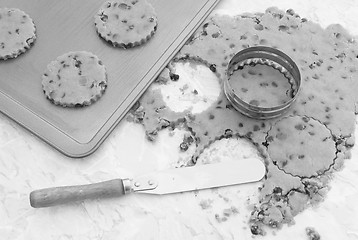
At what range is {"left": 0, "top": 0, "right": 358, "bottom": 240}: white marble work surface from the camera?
2.92ft

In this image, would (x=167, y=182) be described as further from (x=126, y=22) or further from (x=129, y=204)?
(x=126, y=22)

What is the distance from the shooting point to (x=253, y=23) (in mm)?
1103

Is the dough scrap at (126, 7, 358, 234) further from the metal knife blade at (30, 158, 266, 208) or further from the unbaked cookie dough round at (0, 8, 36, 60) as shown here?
the unbaked cookie dough round at (0, 8, 36, 60)

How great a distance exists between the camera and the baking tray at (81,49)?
0.97 meters

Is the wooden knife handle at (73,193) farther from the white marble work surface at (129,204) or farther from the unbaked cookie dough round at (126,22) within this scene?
the unbaked cookie dough round at (126,22)

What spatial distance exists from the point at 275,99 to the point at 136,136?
0.28 m

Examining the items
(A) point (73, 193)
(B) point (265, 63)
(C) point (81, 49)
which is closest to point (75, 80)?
(C) point (81, 49)

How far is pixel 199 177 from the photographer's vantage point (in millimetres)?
919

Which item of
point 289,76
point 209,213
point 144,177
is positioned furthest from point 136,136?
point 289,76

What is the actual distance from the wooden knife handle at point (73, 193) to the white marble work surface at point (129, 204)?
0.09 ft

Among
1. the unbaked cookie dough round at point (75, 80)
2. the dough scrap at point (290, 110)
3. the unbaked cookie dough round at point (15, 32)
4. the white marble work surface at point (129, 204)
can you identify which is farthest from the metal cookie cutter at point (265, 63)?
the unbaked cookie dough round at point (15, 32)

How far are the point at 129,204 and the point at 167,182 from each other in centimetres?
8

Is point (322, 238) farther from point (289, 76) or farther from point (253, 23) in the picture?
point (253, 23)

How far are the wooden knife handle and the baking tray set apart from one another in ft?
0.27
